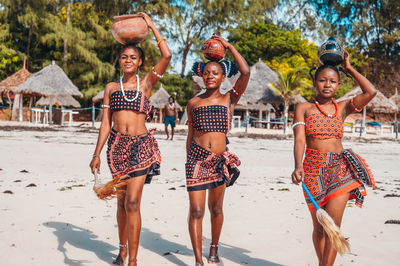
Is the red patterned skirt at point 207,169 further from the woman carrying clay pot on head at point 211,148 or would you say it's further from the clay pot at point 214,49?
the clay pot at point 214,49

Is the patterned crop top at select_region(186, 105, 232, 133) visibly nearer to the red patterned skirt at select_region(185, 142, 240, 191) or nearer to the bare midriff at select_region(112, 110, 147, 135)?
the red patterned skirt at select_region(185, 142, 240, 191)

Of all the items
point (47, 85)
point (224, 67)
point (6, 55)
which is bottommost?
point (224, 67)

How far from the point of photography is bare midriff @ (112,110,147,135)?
3.32 m

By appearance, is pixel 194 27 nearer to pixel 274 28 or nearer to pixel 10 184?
pixel 274 28

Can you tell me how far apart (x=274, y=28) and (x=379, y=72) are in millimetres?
10759

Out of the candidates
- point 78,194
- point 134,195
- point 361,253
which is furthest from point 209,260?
point 78,194

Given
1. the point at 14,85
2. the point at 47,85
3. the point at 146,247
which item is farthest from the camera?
the point at 14,85

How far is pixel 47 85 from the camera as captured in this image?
2572 cm

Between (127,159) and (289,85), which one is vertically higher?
(289,85)

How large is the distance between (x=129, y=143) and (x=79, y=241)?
1209 mm

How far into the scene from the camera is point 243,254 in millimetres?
3611

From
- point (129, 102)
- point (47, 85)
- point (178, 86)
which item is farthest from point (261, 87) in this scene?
point (129, 102)

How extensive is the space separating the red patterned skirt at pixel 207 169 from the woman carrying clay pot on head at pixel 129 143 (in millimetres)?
278

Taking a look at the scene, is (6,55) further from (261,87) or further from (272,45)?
(272,45)
